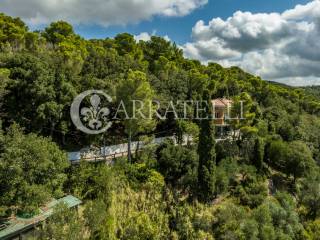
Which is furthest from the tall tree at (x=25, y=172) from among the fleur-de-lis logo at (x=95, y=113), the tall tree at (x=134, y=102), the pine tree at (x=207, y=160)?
the pine tree at (x=207, y=160)

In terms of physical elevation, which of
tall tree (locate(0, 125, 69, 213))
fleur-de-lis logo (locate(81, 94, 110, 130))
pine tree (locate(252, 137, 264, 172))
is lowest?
pine tree (locate(252, 137, 264, 172))

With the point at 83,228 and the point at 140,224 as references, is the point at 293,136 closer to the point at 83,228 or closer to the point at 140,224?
the point at 140,224

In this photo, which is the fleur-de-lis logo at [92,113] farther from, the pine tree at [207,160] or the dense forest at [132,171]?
the pine tree at [207,160]

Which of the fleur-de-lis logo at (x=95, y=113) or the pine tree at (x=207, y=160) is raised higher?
the fleur-de-lis logo at (x=95, y=113)

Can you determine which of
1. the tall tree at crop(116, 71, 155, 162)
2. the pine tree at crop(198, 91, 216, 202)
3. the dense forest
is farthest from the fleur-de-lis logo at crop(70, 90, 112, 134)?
the pine tree at crop(198, 91, 216, 202)

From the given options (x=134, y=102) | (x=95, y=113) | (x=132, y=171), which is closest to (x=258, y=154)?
(x=132, y=171)

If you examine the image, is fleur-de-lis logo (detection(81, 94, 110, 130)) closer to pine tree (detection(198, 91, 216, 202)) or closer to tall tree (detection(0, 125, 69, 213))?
tall tree (detection(0, 125, 69, 213))

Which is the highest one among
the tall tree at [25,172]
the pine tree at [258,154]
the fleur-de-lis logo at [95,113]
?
the fleur-de-lis logo at [95,113]
